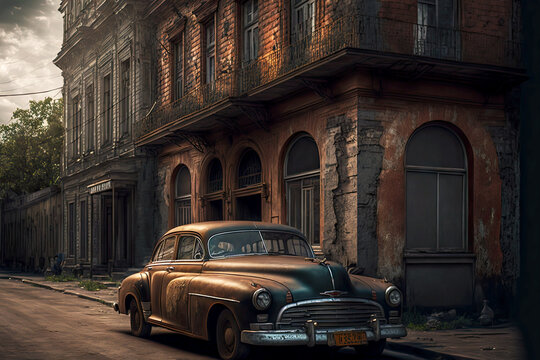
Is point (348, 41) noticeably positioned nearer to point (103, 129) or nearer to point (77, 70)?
point (103, 129)

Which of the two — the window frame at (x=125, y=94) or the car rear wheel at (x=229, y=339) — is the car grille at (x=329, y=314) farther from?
the window frame at (x=125, y=94)

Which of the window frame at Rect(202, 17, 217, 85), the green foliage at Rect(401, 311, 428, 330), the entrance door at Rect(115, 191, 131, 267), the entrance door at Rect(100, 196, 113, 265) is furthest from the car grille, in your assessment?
the entrance door at Rect(100, 196, 113, 265)

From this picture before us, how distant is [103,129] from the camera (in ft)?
90.8

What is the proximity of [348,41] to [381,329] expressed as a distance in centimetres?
669

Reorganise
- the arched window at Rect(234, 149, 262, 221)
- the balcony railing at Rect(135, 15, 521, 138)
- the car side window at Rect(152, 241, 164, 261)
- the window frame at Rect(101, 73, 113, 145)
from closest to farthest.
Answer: the car side window at Rect(152, 241, 164, 261) → the balcony railing at Rect(135, 15, 521, 138) → the arched window at Rect(234, 149, 262, 221) → the window frame at Rect(101, 73, 113, 145)

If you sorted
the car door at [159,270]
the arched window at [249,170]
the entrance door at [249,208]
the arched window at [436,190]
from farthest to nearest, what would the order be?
the entrance door at [249,208] < the arched window at [249,170] < the arched window at [436,190] < the car door at [159,270]

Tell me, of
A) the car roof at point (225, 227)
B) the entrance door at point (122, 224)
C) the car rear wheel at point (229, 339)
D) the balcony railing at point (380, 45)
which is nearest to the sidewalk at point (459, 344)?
the car roof at point (225, 227)

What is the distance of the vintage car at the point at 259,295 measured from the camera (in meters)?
6.41

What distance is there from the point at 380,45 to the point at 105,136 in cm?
1778

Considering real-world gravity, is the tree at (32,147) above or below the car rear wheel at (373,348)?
above

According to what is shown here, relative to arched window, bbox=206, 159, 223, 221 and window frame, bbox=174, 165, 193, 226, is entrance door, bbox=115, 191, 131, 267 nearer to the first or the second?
window frame, bbox=174, 165, 193, 226

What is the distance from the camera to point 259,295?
21.0 feet

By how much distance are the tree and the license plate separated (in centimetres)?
4224

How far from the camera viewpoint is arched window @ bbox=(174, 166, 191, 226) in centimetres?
2078
